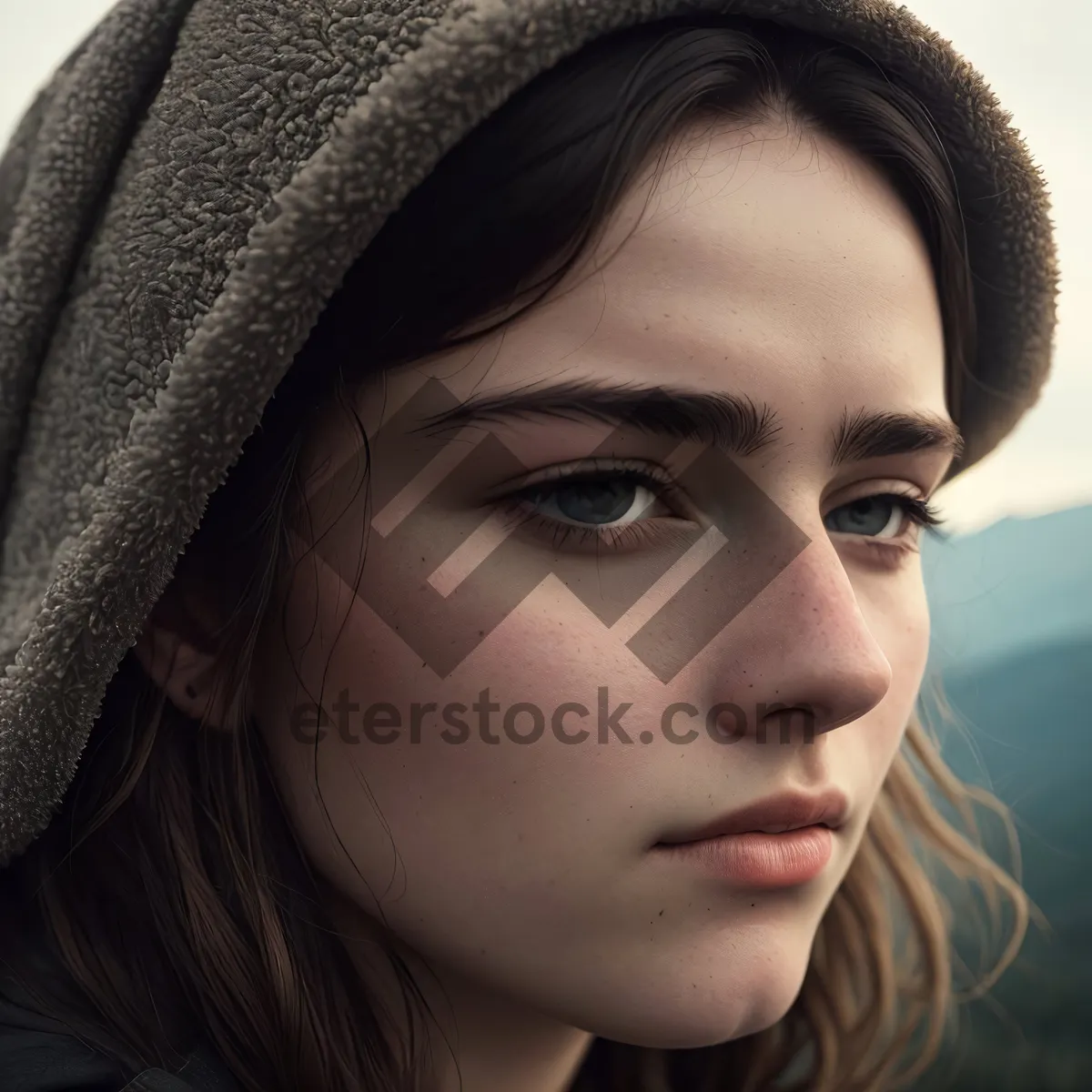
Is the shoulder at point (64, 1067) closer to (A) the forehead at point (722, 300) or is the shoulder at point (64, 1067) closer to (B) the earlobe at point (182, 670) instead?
(B) the earlobe at point (182, 670)

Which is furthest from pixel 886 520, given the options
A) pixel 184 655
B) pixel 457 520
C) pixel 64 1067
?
pixel 64 1067

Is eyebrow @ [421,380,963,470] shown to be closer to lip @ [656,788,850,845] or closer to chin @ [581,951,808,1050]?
lip @ [656,788,850,845]

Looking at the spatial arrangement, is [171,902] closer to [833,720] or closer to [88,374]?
[88,374]

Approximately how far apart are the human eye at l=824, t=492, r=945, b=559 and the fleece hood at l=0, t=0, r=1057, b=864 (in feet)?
0.98

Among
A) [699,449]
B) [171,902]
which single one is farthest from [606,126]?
[171,902]

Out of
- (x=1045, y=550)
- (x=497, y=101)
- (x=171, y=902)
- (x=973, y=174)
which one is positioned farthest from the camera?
(x=1045, y=550)

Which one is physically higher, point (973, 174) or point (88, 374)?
point (973, 174)

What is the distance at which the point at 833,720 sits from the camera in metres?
0.65

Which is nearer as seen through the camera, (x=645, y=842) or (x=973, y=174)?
(x=645, y=842)

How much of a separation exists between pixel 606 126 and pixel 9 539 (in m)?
0.54

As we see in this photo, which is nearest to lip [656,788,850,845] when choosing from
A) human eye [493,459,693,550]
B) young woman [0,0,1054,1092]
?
young woman [0,0,1054,1092]

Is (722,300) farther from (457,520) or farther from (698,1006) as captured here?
(698,1006)

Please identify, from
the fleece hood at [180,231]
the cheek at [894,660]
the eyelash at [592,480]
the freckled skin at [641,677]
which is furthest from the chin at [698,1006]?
the fleece hood at [180,231]

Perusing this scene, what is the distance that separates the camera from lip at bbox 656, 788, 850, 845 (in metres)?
0.64
